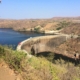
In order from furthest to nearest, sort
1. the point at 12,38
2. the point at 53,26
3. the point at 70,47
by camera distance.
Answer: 1. the point at 53,26
2. the point at 12,38
3. the point at 70,47

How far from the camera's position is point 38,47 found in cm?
4144

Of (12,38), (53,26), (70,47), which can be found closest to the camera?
(70,47)

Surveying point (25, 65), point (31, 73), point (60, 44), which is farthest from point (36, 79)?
point (60, 44)

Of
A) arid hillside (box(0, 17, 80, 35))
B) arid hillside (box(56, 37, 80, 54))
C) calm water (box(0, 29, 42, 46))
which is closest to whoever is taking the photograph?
arid hillside (box(56, 37, 80, 54))

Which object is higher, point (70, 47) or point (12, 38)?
point (12, 38)

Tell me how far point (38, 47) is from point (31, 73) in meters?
34.3

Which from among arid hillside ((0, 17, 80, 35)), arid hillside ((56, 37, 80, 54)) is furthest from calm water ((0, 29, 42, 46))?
arid hillside ((0, 17, 80, 35))

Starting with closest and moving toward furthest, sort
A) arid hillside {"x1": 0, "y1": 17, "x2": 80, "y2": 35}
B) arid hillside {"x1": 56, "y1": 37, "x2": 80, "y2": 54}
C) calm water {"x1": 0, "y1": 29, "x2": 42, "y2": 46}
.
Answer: arid hillside {"x1": 56, "y1": 37, "x2": 80, "y2": 54} → calm water {"x1": 0, "y1": 29, "x2": 42, "y2": 46} → arid hillside {"x1": 0, "y1": 17, "x2": 80, "y2": 35}

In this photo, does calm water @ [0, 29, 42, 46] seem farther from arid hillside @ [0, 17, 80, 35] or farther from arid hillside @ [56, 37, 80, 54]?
arid hillside @ [0, 17, 80, 35]

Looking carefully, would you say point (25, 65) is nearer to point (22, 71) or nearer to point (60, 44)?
point (22, 71)

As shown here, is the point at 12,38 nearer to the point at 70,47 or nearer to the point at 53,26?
the point at 70,47

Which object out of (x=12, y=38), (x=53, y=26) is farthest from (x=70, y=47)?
(x=53, y=26)

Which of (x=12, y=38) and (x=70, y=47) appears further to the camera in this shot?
(x=12, y=38)

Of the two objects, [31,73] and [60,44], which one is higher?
[31,73]
